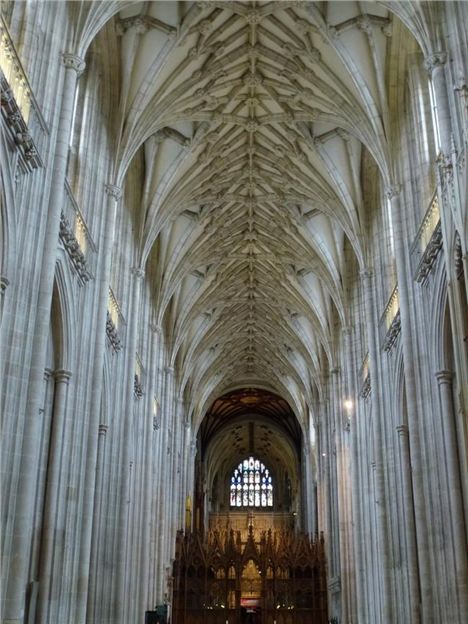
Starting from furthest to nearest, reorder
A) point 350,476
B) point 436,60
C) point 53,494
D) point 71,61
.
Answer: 1. point 350,476
2. point 71,61
3. point 436,60
4. point 53,494

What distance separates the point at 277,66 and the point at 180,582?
2681 centimetres

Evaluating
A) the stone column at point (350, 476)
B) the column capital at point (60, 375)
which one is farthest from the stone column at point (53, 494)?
the stone column at point (350, 476)

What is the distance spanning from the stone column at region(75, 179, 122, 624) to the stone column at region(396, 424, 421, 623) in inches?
309

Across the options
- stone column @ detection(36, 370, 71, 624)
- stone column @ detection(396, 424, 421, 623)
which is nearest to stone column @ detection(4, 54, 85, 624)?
stone column @ detection(36, 370, 71, 624)

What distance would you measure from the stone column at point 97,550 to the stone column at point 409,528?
26.8 feet

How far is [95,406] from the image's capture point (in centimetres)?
1794

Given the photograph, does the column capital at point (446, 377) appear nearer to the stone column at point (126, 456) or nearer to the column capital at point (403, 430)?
the column capital at point (403, 430)

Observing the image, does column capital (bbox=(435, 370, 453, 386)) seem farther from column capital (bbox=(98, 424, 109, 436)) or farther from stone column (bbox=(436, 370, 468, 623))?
column capital (bbox=(98, 424, 109, 436))

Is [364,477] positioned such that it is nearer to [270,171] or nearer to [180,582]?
[270,171]

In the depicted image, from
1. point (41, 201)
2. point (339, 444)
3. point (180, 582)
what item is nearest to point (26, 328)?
point (41, 201)

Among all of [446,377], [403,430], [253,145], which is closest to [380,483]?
[403,430]

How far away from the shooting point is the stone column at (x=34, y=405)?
12.0 meters

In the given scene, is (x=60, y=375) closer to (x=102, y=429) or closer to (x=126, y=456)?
(x=102, y=429)

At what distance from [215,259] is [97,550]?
17.1 meters
